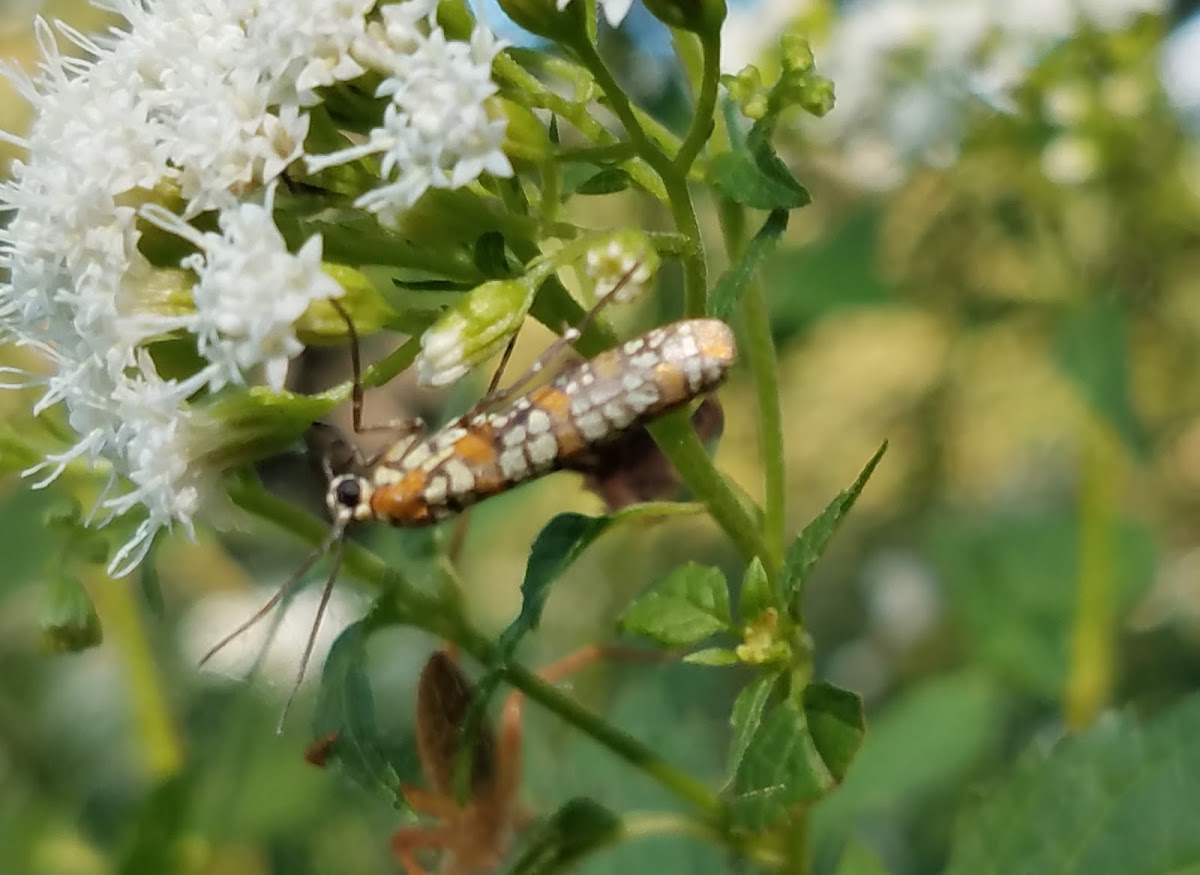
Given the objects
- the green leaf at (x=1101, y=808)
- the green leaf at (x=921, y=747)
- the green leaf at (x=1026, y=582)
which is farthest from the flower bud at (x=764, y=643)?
the green leaf at (x=1026, y=582)

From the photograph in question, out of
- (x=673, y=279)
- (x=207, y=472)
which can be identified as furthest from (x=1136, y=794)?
(x=673, y=279)

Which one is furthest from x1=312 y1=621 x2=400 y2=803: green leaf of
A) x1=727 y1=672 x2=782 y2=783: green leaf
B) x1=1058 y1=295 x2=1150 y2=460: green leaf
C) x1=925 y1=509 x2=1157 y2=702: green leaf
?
x1=925 y1=509 x2=1157 y2=702: green leaf

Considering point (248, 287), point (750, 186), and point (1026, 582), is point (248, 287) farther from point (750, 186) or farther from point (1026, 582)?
point (1026, 582)

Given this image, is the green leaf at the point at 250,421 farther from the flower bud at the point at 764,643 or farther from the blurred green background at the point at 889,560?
the flower bud at the point at 764,643

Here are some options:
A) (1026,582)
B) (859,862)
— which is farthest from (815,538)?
(1026,582)

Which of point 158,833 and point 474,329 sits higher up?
point 474,329
